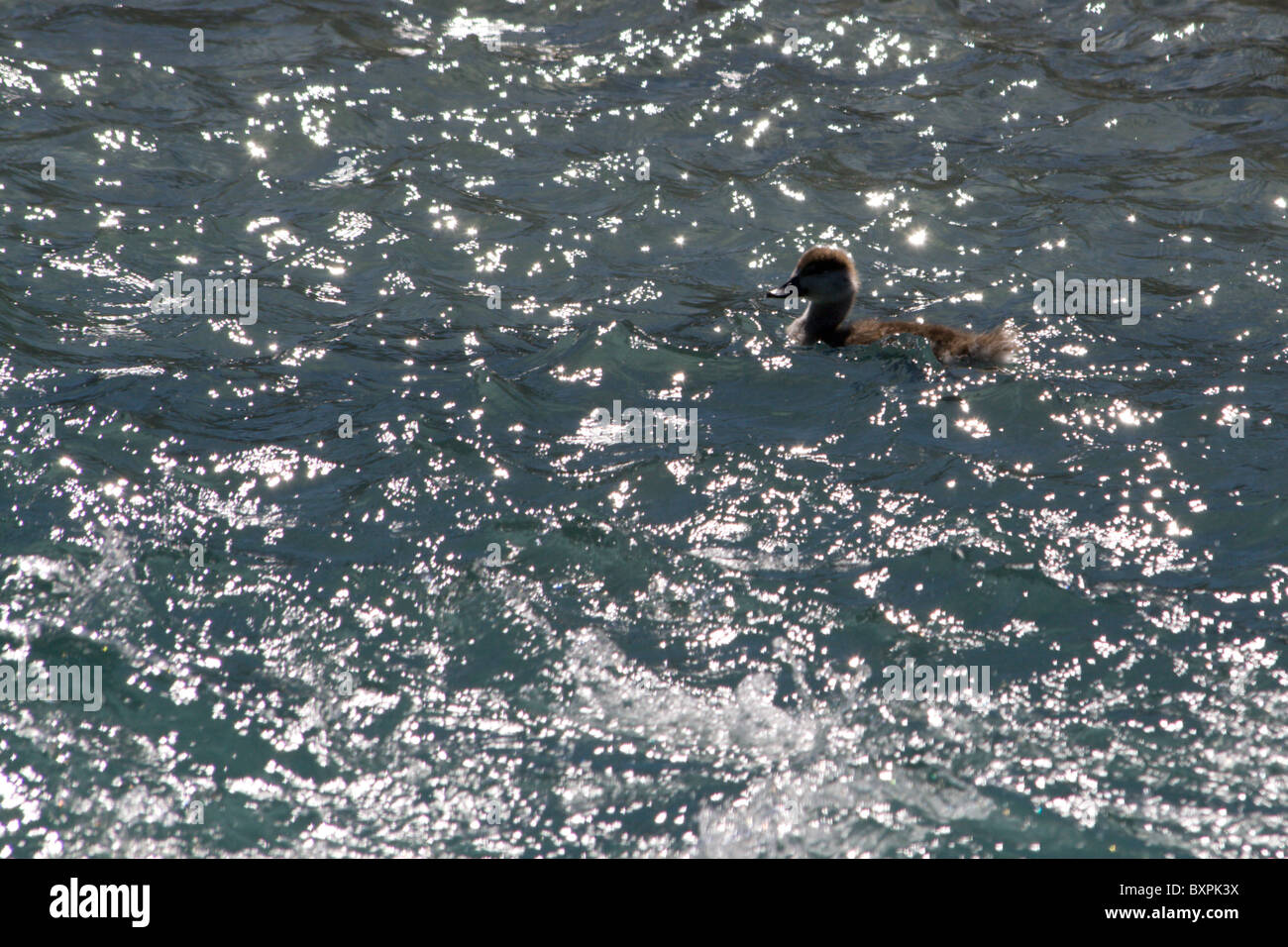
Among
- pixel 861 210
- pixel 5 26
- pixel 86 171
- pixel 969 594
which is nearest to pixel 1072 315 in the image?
pixel 861 210

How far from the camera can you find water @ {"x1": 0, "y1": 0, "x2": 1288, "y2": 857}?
4699 mm

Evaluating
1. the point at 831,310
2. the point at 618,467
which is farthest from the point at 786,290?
the point at 618,467

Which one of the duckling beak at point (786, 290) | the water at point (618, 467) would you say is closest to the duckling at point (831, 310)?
the duckling beak at point (786, 290)

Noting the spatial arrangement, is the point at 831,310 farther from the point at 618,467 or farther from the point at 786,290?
the point at 618,467

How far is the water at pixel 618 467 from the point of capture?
4.70m

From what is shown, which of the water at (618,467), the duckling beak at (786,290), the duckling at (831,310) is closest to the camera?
the water at (618,467)

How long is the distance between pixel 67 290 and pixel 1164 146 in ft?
30.6

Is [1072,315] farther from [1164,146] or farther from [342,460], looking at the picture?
[342,460]

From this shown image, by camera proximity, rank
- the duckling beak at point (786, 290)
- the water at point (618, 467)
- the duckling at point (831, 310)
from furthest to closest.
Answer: the duckling beak at point (786, 290) → the duckling at point (831, 310) → the water at point (618, 467)

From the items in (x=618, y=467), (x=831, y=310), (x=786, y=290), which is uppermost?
(x=786, y=290)

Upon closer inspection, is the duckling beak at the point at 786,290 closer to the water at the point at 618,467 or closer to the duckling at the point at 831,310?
the duckling at the point at 831,310

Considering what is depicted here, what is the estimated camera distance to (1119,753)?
480 cm

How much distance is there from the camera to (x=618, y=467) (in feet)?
21.8

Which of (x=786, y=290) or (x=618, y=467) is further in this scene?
(x=786, y=290)
